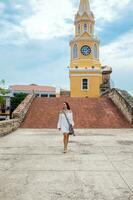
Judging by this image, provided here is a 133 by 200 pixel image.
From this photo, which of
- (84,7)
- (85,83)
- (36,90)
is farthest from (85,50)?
(36,90)

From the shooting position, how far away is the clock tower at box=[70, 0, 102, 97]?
161ft

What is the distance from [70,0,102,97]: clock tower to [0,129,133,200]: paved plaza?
37.1 meters

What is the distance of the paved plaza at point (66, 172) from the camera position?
6.17m

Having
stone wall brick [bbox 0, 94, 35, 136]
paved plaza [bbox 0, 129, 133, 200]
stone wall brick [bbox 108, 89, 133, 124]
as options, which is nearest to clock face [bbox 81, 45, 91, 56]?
stone wall brick [bbox 108, 89, 133, 124]

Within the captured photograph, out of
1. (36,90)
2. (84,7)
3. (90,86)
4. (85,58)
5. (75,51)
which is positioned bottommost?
(90,86)

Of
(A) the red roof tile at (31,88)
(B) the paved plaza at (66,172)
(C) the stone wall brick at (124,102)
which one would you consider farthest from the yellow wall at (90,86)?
(B) the paved plaza at (66,172)

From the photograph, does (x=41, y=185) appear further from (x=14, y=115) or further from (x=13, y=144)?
(x=14, y=115)

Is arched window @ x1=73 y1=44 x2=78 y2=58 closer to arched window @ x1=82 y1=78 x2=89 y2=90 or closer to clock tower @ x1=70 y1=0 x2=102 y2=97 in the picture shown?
clock tower @ x1=70 y1=0 x2=102 y2=97

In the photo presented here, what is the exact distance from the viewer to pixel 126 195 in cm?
608

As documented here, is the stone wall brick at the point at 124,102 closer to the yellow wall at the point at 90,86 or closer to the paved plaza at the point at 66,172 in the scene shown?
the paved plaza at the point at 66,172

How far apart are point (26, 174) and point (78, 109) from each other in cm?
1808

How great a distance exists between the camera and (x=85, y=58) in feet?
166

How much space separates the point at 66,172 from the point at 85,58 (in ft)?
142

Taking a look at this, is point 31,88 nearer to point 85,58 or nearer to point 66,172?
point 85,58
